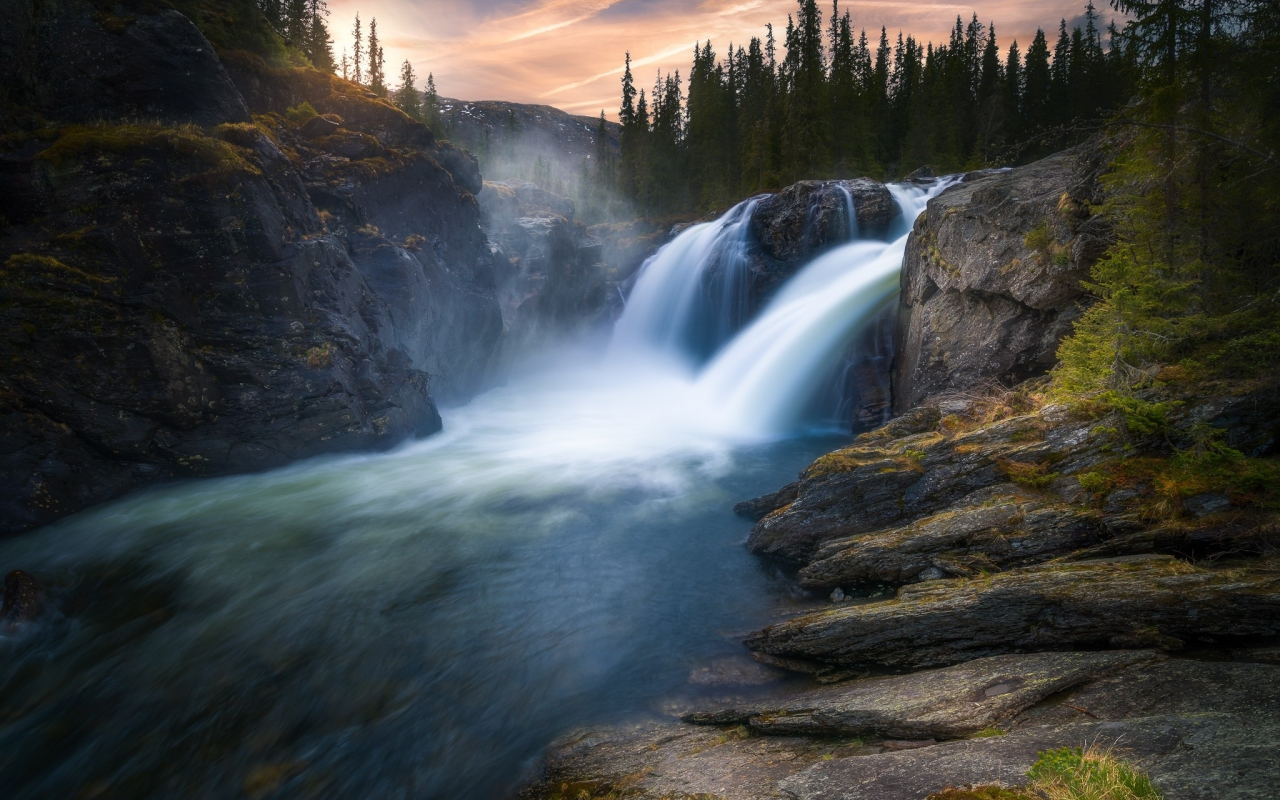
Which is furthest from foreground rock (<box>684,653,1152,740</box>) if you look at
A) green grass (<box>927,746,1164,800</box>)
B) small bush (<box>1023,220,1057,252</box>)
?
small bush (<box>1023,220,1057,252</box>)

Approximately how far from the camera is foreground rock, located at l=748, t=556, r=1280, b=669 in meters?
4.95

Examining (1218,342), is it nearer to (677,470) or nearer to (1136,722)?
(1136,722)

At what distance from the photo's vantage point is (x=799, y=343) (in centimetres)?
2106

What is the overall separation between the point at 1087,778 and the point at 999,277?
509 inches

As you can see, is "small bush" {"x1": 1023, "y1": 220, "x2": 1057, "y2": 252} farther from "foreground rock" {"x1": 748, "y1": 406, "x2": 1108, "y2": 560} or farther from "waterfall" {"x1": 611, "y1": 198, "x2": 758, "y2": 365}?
"waterfall" {"x1": 611, "y1": 198, "x2": 758, "y2": 365}

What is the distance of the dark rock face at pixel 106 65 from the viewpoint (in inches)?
550

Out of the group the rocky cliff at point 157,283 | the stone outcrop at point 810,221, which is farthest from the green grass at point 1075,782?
the stone outcrop at point 810,221

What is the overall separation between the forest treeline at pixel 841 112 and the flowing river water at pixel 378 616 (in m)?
41.6

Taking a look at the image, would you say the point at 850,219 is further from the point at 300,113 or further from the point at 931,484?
the point at 300,113

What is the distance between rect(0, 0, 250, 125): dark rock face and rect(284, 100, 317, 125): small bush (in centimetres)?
413

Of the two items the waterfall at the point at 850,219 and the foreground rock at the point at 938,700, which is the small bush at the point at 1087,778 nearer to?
the foreground rock at the point at 938,700

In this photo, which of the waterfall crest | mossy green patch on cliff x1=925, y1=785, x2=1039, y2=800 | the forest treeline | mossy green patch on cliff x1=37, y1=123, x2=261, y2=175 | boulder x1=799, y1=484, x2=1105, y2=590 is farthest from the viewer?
the forest treeline

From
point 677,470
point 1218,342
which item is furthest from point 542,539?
point 1218,342

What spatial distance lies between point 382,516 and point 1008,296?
50.6 ft
